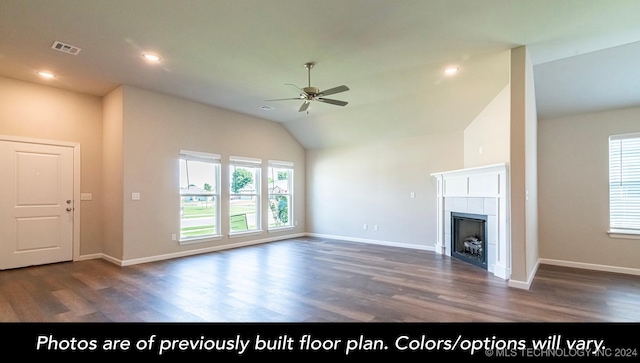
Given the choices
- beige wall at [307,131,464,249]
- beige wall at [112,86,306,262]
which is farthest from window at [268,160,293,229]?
beige wall at [112,86,306,262]

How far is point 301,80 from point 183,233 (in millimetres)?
3670

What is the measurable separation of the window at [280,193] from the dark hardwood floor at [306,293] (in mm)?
2513

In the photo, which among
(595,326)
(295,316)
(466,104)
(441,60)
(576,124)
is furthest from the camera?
(466,104)

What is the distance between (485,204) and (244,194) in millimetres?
4919

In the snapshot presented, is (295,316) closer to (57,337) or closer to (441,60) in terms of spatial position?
(57,337)

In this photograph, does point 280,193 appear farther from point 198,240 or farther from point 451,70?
point 451,70

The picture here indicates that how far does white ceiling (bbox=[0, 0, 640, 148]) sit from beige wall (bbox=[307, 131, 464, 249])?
3.11 feet

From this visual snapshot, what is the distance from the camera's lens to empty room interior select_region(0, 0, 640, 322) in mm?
3037

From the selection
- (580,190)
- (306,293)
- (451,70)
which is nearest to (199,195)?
(306,293)

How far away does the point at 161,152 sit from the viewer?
5383mm

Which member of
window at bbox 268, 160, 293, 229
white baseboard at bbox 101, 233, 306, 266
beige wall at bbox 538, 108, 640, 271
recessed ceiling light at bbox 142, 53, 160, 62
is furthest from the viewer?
window at bbox 268, 160, 293, 229

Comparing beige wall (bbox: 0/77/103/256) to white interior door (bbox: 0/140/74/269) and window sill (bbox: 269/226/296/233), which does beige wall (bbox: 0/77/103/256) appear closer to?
white interior door (bbox: 0/140/74/269)

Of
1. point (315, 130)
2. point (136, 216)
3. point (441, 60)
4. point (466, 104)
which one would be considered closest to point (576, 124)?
point (466, 104)

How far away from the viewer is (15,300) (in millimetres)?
3266
